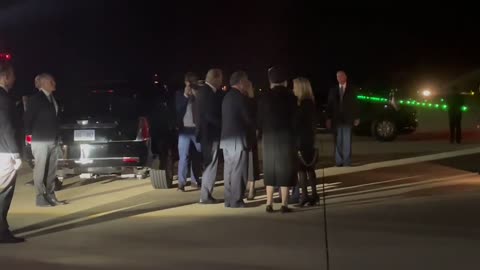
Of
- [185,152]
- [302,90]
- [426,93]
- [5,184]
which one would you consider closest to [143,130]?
[185,152]

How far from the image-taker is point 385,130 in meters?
20.2

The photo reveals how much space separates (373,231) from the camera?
823 centimetres

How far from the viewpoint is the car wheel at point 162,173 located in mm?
11961

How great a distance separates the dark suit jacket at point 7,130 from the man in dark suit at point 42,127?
2.35 meters

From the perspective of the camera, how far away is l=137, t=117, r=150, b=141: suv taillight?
38.2ft

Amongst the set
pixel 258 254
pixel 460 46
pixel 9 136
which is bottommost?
pixel 258 254

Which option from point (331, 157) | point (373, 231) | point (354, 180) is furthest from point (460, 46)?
point (373, 231)

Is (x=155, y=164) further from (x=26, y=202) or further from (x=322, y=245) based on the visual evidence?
(x=322, y=245)

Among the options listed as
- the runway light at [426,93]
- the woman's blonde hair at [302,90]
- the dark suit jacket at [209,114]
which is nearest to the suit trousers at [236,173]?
the dark suit jacket at [209,114]

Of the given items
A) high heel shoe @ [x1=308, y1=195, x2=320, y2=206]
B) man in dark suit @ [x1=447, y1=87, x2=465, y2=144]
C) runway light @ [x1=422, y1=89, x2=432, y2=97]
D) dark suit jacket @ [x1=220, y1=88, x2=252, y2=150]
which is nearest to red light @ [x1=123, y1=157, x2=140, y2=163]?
dark suit jacket @ [x1=220, y1=88, x2=252, y2=150]

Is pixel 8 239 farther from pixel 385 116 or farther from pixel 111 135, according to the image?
pixel 385 116

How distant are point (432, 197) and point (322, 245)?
3292mm

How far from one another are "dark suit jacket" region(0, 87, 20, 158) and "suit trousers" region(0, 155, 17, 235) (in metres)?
0.09

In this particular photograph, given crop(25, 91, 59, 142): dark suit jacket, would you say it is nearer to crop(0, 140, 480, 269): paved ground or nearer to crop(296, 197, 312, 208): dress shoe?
crop(0, 140, 480, 269): paved ground
